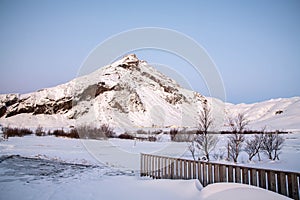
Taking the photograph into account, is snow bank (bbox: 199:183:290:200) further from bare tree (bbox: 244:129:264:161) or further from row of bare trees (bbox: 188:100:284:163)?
bare tree (bbox: 244:129:264:161)

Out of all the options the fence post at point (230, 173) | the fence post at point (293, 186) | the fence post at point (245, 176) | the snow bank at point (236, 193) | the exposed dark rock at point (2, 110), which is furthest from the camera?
the exposed dark rock at point (2, 110)

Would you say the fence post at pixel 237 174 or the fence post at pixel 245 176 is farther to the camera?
the fence post at pixel 237 174

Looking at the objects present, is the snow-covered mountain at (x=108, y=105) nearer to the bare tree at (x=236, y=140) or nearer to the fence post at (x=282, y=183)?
the bare tree at (x=236, y=140)

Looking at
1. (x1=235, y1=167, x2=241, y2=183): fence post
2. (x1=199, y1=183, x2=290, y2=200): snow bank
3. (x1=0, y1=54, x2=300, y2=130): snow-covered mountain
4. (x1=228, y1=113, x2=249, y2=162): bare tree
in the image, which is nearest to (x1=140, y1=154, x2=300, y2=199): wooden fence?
(x1=235, y1=167, x2=241, y2=183): fence post

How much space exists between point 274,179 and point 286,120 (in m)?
63.6

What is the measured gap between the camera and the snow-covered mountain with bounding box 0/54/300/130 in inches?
3083

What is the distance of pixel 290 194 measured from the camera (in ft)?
15.9

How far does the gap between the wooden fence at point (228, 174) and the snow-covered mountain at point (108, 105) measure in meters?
59.3

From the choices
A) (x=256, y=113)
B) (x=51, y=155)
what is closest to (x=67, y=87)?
(x=256, y=113)

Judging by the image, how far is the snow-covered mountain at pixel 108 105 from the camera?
257 ft

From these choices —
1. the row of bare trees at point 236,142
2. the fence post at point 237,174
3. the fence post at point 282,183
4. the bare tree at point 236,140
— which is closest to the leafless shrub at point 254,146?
the row of bare trees at point 236,142

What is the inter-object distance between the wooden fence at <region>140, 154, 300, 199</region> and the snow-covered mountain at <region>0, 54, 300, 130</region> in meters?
59.3

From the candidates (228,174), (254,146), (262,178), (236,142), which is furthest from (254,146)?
(262,178)

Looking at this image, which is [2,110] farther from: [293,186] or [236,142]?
[293,186]
